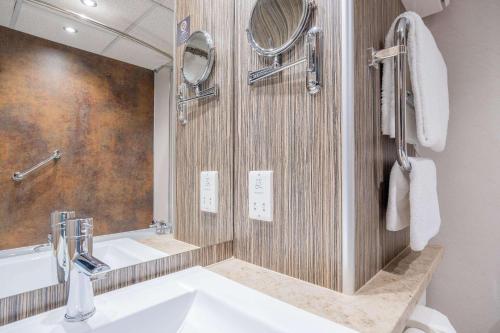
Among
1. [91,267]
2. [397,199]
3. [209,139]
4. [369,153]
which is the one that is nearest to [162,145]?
[209,139]

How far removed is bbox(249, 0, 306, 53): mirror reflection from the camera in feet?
2.17

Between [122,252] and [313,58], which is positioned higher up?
[313,58]

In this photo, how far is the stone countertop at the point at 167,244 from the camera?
2.25 ft

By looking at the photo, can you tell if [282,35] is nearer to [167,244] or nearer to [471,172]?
[167,244]

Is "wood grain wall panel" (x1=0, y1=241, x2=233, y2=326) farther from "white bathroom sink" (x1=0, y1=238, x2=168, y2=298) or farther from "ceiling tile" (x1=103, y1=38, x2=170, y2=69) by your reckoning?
"ceiling tile" (x1=103, y1=38, x2=170, y2=69)

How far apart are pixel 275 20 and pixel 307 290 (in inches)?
28.2

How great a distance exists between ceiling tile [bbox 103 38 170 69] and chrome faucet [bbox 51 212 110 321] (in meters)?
0.39

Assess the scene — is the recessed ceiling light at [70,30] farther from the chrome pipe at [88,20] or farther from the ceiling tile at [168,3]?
the ceiling tile at [168,3]

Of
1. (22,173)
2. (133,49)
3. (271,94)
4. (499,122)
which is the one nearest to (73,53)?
(133,49)

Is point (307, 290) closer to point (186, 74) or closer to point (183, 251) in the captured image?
point (183, 251)

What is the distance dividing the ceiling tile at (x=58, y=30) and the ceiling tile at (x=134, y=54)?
0.02 m

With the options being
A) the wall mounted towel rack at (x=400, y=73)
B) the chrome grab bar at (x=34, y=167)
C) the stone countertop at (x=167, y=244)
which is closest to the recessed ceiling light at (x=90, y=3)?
the chrome grab bar at (x=34, y=167)

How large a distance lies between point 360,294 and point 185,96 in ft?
2.48

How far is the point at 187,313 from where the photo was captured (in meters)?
0.59
